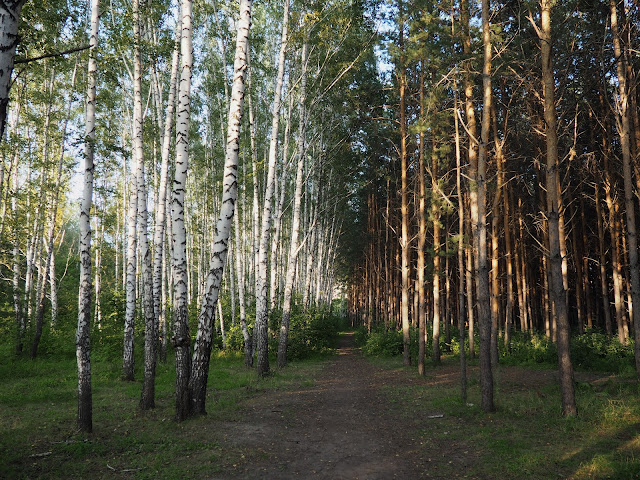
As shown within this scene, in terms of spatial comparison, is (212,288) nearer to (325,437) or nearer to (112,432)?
(112,432)

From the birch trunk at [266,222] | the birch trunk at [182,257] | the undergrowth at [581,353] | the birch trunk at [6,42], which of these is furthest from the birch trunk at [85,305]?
the undergrowth at [581,353]

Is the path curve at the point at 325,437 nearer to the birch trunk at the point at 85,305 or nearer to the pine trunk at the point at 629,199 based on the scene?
the birch trunk at the point at 85,305

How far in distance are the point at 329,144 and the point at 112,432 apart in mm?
16815

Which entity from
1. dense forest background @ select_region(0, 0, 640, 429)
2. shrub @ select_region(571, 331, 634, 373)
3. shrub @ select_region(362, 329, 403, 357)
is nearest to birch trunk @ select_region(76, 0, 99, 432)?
dense forest background @ select_region(0, 0, 640, 429)

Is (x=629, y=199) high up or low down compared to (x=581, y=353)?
up

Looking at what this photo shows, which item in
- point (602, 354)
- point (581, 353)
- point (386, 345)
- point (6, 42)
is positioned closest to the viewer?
point (6, 42)

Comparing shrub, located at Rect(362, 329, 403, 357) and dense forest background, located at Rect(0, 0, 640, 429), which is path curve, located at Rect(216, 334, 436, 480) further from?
shrub, located at Rect(362, 329, 403, 357)

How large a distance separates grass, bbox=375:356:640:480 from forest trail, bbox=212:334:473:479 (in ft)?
0.52

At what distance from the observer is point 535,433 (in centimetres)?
663

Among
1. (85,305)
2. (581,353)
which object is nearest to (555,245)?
(85,305)

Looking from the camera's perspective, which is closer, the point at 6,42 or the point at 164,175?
the point at 6,42

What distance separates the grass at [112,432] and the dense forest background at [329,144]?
731 mm

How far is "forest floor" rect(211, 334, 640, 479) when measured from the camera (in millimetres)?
5297

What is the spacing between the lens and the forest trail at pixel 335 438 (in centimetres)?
539
